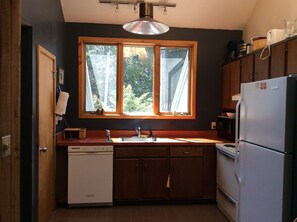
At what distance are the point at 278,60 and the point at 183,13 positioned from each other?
1.85 m

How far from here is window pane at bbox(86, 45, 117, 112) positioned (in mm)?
4273

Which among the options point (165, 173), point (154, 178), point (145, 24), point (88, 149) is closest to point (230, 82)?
point (165, 173)

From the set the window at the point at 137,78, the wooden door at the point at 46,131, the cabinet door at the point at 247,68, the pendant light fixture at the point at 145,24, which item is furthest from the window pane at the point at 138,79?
the pendant light fixture at the point at 145,24

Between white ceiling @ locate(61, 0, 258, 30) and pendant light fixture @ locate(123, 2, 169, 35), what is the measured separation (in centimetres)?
145

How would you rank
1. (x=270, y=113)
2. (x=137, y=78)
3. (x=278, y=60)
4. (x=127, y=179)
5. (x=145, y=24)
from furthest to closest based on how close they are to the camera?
(x=137, y=78) → (x=127, y=179) → (x=278, y=60) → (x=145, y=24) → (x=270, y=113)

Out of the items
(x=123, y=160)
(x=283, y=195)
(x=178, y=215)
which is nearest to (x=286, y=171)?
(x=283, y=195)

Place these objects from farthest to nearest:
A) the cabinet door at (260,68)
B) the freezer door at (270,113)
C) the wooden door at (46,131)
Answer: the cabinet door at (260,68)
the wooden door at (46,131)
the freezer door at (270,113)

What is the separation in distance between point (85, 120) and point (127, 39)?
4.66 feet

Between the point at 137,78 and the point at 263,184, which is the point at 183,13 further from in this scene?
the point at 263,184

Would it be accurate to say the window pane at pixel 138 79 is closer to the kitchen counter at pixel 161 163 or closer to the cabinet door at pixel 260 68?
the kitchen counter at pixel 161 163

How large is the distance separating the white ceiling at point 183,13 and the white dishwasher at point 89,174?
197 cm

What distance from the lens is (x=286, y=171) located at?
1889 millimetres

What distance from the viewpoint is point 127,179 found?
3.67m

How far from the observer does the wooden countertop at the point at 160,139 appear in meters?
3.63
